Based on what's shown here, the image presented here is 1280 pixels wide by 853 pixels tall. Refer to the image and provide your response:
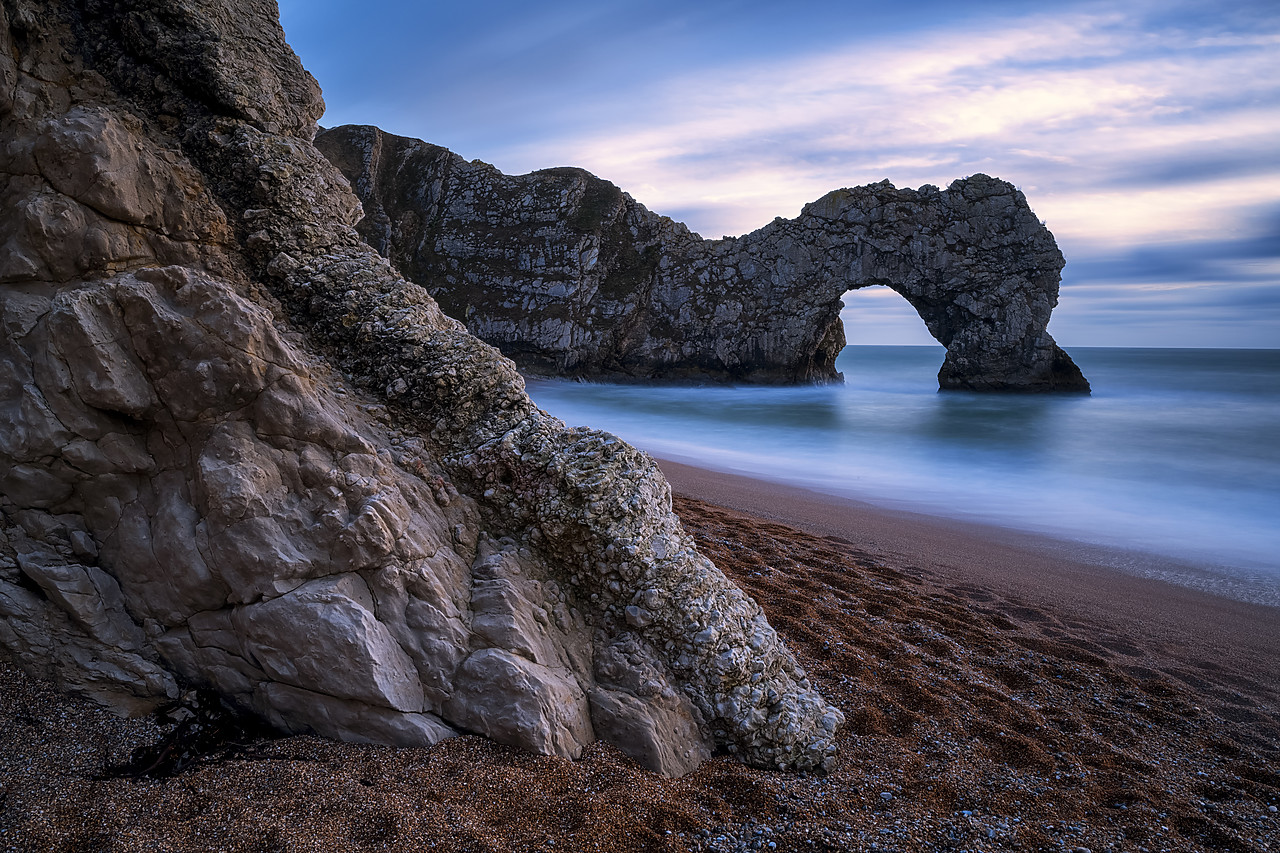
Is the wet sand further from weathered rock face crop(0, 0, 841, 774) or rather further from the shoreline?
weathered rock face crop(0, 0, 841, 774)

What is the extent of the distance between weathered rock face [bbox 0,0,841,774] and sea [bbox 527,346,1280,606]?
24.3ft

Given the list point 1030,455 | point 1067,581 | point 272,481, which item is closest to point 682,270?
point 1030,455

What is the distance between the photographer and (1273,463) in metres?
15.9

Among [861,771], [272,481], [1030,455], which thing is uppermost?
[272,481]

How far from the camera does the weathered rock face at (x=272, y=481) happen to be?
98.8 inches

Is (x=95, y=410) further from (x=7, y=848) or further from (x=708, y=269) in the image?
(x=708, y=269)

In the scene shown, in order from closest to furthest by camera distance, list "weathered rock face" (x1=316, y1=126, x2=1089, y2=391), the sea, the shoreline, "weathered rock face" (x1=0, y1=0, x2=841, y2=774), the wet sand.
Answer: the wet sand < "weathered rock face" (x1=0, y1=0, x2=841, y2=774) < the shoreline < the sea < "weathered rock face" (x1=316, y1=126, x2=1089, y2=391)

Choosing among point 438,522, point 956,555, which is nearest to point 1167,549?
point 956,555

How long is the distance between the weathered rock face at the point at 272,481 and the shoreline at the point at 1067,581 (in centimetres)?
403

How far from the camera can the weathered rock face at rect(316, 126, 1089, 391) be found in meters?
29.7

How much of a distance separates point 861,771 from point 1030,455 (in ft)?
53.6

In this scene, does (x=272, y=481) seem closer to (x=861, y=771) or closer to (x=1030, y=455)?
(x=861, y=771)

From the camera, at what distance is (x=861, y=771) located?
297cm

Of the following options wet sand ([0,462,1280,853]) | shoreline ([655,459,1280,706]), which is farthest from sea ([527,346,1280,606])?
wet sand ([0,462,1280,853])
